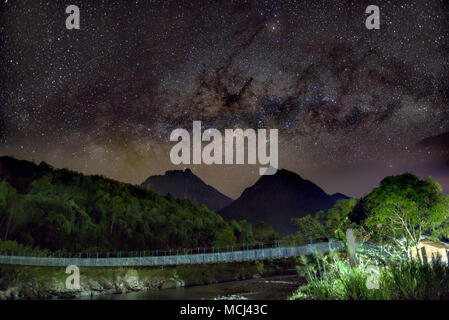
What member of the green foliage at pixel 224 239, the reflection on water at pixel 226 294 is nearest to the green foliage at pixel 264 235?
the green foliage at pixel 224 239

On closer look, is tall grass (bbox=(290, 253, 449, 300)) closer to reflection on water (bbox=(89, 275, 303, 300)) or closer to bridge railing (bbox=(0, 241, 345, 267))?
reflection on water (bbox=(89, 275, 303, 300))

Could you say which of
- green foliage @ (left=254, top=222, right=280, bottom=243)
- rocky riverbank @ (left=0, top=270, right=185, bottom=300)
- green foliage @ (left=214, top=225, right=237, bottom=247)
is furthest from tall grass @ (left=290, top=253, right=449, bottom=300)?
green foliage @ (left=254, top=222, right=280, bottom=243)

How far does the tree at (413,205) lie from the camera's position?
44.5ft

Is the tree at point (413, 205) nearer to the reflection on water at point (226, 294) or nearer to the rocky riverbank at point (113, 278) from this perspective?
the reflection on water at point (226, 294)

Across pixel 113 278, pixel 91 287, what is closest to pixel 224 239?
pixel 113 278

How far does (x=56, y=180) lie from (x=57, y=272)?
79.6 ft

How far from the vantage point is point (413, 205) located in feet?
44.6

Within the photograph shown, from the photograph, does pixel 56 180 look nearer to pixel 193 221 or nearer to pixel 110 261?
pixel 193 221

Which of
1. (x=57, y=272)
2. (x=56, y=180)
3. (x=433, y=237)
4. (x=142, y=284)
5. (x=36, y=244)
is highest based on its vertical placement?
Result: (x=56, y=180)

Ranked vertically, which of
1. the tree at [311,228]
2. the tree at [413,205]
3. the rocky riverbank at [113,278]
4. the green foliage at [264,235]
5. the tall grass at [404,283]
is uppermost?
the tree at [413,205]
